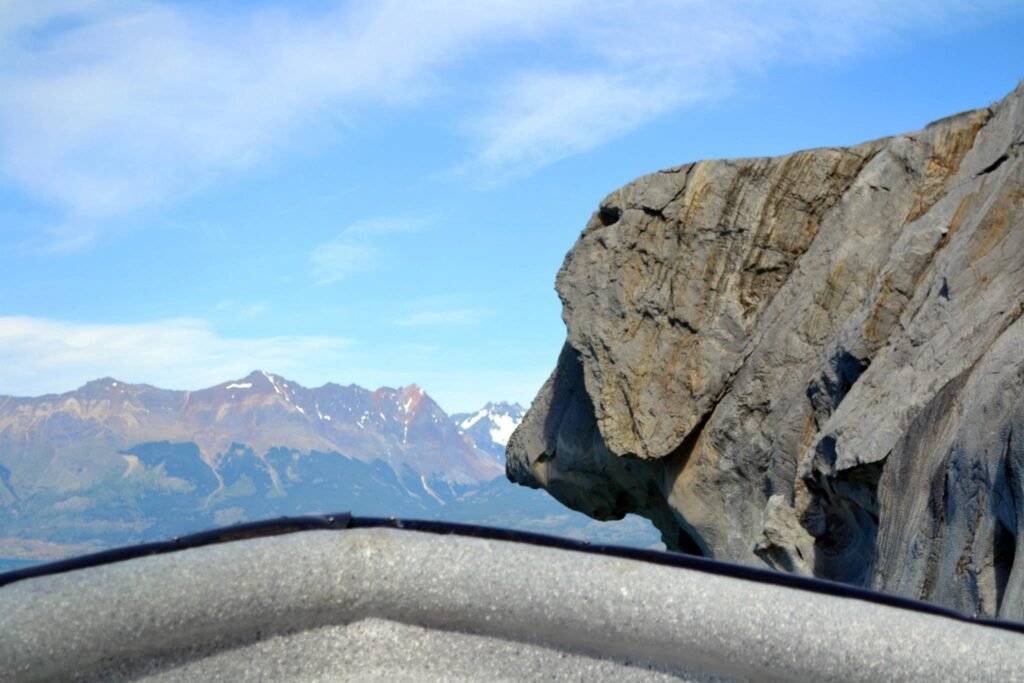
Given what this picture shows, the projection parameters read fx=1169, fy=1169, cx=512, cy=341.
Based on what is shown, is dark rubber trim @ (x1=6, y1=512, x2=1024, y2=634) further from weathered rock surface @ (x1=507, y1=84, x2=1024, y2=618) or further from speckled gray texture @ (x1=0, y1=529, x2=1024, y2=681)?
weathered rock surface @ (x1=507, y1=84, x2=1024, y2=618)

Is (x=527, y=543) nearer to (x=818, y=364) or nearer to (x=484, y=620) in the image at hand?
(x=484, y=620)

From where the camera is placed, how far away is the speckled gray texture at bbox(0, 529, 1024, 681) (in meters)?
1.78

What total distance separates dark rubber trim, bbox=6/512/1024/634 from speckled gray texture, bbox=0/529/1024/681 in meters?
0.02

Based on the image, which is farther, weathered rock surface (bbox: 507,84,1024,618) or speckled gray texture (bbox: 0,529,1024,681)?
weathered rock surface (bbox: 507,84,1024,618)

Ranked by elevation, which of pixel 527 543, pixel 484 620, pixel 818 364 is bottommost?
pixel 484 620

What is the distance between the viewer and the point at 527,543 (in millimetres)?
1957

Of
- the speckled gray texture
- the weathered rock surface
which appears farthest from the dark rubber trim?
the weathered rock surface

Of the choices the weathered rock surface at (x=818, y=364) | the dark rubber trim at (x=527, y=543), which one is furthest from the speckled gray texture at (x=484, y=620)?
the weathered rock surface at (x=818, y=364)

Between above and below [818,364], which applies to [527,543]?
below

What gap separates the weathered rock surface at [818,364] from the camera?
31.0 feet

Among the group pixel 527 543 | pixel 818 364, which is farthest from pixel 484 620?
pixel 818 364

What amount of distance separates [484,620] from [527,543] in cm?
16

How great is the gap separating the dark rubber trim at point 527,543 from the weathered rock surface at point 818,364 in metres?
5.91

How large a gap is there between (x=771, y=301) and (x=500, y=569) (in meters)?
16.2
